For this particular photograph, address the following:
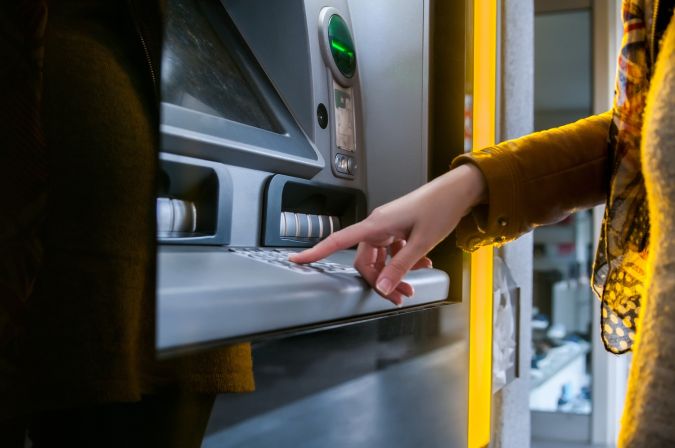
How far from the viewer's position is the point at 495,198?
36.8 inches

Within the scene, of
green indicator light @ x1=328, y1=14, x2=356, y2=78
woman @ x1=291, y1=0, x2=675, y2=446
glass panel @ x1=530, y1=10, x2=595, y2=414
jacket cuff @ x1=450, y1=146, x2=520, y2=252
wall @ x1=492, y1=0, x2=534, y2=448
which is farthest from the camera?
glass panel @ x1=530, y1=10, x2=595, y2=414

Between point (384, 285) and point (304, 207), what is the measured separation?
0.29 meters

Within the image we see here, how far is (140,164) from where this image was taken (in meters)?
0.71

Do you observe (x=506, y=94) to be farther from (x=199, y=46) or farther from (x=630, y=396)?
(x=630, y=396)

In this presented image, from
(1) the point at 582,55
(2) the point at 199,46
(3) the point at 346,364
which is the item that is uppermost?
(1) the point at 582,55

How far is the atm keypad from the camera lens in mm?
784

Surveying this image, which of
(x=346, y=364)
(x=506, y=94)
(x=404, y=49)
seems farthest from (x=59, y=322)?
(x=506, y=94)

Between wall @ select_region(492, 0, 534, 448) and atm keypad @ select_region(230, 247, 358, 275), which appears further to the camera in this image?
wall @ select_region(492, 0, 534, 448)

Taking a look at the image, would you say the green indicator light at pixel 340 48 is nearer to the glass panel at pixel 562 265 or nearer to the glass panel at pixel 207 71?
the glass panel at pixel 207 71

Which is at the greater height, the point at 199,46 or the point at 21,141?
the point at 199,46

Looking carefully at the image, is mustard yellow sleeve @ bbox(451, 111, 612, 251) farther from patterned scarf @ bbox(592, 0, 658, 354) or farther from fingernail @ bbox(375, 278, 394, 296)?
fingernail @ bbox(375, 278, 394, 296)

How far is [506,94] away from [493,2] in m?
0.42

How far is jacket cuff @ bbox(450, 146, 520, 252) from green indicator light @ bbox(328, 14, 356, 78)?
1.15 ft

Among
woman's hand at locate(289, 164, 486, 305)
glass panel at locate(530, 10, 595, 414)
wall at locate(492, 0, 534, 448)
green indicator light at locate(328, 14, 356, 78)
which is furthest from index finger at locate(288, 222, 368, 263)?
glass panel at locate(530, 10, 595, 414)
